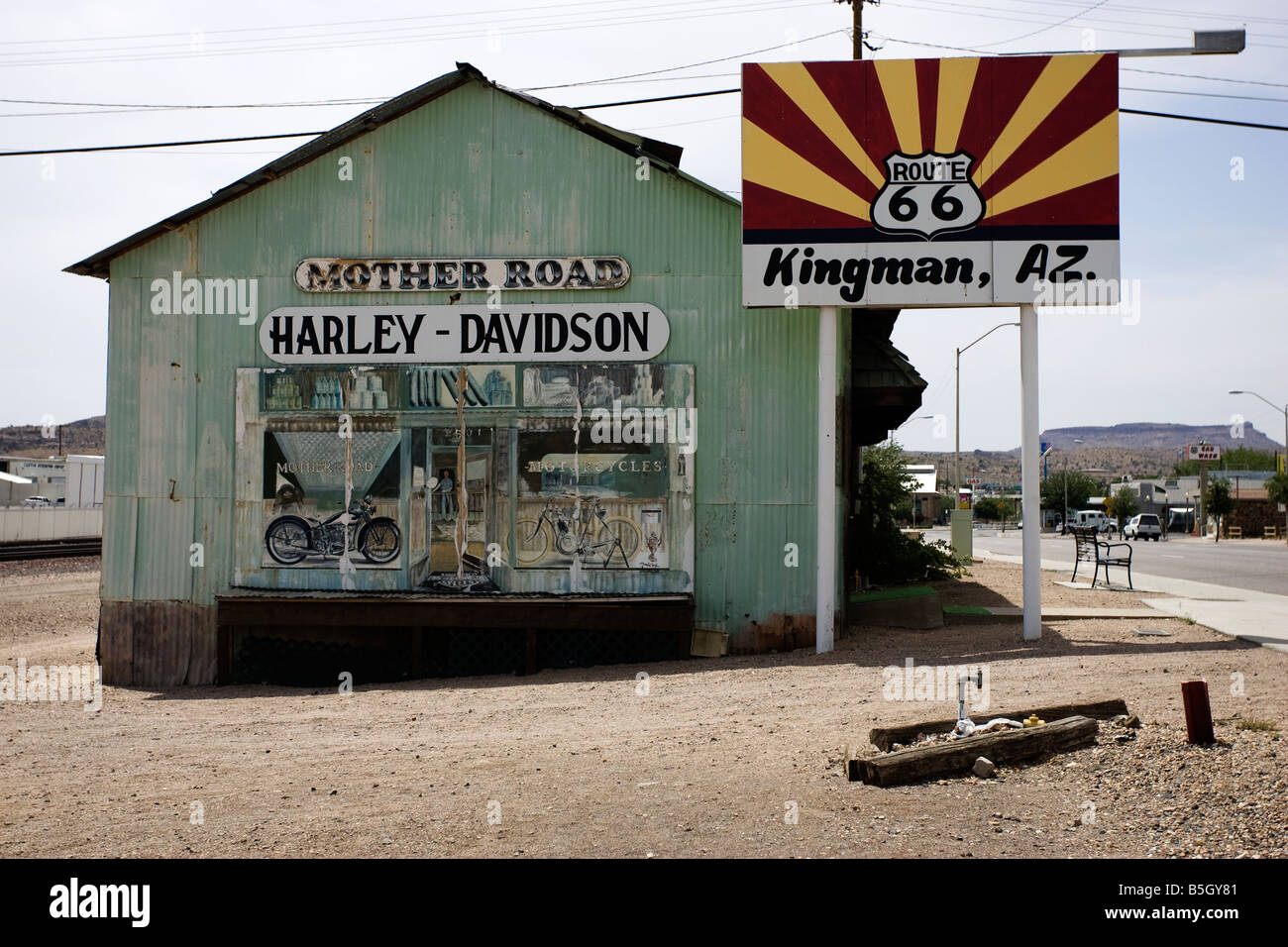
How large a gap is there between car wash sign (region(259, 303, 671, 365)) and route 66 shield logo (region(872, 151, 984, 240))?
293 cm

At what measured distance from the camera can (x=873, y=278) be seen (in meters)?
12.6

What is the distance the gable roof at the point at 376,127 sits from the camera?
13.3 metres

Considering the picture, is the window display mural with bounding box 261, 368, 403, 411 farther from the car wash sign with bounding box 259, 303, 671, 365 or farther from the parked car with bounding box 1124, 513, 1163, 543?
the parked car with bounding box 1124, 513, 1163, 543

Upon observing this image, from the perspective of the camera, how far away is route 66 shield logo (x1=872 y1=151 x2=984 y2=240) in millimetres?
12562

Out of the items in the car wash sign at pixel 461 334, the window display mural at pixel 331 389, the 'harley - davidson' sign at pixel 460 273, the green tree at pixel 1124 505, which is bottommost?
the green tree at pixel 1124 505

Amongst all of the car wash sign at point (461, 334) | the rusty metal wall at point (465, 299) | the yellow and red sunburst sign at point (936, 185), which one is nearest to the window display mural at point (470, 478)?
the car wash sign at point (461, 334)

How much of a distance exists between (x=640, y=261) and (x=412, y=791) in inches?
307

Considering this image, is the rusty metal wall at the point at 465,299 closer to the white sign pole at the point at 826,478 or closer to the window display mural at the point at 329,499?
the white sign pole at the point at 826,478

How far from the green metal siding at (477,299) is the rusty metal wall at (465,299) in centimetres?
2

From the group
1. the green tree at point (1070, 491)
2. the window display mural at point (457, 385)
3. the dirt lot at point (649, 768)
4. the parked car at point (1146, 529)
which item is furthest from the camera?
the green tree at point (1070, 491)

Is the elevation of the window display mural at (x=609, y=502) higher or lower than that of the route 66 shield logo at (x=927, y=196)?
lower

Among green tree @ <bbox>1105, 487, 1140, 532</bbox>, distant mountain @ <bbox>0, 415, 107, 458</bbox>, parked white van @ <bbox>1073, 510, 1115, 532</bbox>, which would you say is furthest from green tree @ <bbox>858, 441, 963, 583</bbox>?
distant mountain @ <bbox>0, 415, 107, 458</bbox>

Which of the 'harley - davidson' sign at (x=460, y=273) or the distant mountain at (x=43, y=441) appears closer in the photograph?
the 'harley - davidson' sign at (x=460, y=273)
